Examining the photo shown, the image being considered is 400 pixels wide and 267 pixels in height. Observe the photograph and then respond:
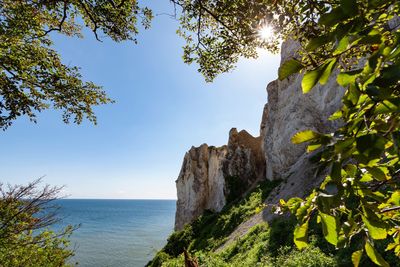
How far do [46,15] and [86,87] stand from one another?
2933 mm

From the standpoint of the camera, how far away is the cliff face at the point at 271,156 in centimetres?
2659

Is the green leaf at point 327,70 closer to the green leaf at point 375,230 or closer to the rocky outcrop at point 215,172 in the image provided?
the green leaf at point 375,230

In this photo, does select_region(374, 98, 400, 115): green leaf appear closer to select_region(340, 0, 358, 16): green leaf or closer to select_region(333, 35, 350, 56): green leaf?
select_region(333, 35, 350, 56): green leaf

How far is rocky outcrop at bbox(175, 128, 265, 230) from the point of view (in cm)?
4153

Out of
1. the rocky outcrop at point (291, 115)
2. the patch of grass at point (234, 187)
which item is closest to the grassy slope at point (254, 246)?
the patch of grass at point (234, 187)

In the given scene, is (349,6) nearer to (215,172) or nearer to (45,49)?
(45,49)

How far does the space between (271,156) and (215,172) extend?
1408 cm

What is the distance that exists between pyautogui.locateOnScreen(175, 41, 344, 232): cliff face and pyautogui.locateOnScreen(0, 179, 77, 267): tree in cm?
1395

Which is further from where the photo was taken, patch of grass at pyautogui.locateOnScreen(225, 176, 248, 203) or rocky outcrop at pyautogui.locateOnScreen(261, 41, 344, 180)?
patch of grass at pyautogui.locateOnScreen(225, 176, 248, 203)

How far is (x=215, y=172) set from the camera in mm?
46875

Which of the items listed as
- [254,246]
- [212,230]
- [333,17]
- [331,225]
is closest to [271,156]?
[212,230]

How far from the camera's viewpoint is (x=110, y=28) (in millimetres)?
10977

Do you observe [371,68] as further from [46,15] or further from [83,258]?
[83,258]

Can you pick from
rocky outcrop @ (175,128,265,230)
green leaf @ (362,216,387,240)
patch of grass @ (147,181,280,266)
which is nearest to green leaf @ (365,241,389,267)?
green leaf @ (362,216,387,240)
